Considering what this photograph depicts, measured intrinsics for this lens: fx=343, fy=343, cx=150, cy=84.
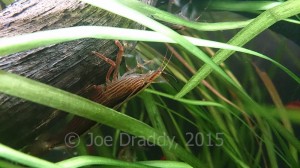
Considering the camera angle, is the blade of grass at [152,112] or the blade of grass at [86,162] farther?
the blade of grass at [152,112]

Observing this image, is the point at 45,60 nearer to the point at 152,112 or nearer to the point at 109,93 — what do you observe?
the point at 109,93

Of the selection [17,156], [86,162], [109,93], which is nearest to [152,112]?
[109,93]

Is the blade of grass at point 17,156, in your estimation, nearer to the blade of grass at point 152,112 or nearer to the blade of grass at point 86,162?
the blade of grass at point 86,162

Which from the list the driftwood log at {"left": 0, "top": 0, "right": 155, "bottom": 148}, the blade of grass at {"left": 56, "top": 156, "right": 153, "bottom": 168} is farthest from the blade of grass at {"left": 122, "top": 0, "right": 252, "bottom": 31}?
the blade of grass at {"left": 56, "top": 156, "right": 153, "bottom": 168}

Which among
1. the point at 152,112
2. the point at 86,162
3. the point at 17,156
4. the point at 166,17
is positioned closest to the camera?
the point at 17,156

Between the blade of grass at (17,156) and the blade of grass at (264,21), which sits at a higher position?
the blade of grass at (264,21)

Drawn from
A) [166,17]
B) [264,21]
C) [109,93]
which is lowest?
[109,93]

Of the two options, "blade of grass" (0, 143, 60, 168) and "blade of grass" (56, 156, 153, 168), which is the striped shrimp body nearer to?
"blade of grass" (56, 156, 153, 168)

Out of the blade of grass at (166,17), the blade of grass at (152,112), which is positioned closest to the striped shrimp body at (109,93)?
the blade of grass at (166,17)
